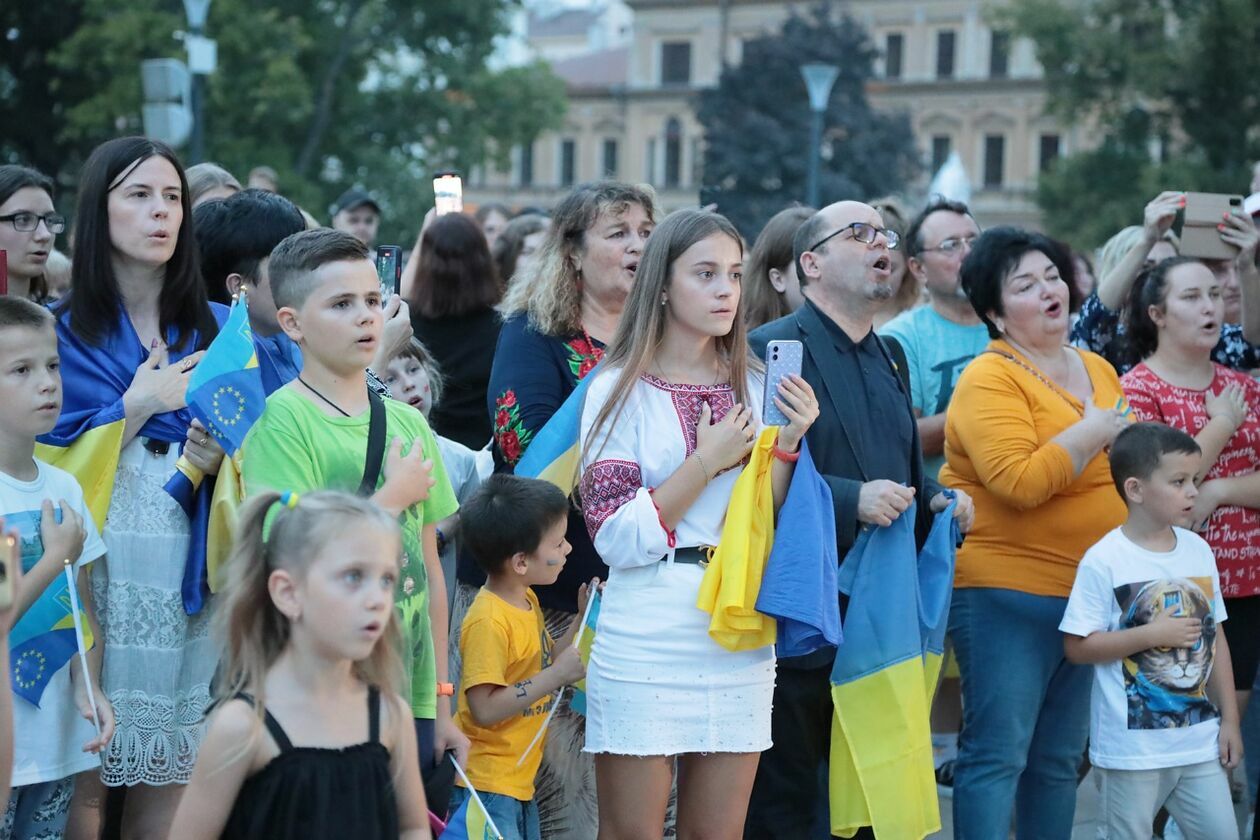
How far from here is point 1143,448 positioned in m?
5.19

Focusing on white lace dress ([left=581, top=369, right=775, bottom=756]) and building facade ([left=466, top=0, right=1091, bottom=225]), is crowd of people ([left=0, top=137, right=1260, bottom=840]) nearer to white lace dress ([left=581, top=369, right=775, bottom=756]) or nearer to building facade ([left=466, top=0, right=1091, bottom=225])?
white lace dress ([left=581, top=369, right=775, bottom=756])

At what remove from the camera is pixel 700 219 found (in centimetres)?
439

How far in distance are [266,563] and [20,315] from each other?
119 centimetres

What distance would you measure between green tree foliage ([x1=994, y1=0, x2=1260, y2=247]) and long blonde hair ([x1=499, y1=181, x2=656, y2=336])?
2753 centimetres

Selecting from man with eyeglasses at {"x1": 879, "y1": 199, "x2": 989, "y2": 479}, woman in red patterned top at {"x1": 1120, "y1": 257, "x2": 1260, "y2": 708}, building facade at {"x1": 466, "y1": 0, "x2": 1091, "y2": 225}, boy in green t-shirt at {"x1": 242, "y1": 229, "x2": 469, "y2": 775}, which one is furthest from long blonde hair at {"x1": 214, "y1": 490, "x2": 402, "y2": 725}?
building facade at {"x1": 466, "y1": 0, "x2": 1091, "y2": 225}

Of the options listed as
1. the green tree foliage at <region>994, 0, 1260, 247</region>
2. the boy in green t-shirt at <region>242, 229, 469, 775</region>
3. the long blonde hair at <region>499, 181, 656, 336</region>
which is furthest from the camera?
the green tree foliage at <region>994, 0, 1260, 247</region>

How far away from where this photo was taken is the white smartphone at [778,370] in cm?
426

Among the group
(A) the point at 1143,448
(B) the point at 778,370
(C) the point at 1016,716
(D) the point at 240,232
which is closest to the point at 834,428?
(B) the point at 778,370

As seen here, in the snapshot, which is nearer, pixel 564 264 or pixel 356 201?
pixel 564 264

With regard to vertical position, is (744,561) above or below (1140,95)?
below

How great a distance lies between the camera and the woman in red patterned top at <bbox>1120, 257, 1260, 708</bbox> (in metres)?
5.81

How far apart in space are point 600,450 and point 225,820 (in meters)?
1.55

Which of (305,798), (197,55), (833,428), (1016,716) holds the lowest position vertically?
(1016,716)

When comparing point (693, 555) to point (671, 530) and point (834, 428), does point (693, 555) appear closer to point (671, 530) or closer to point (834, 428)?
point (671, 530)
